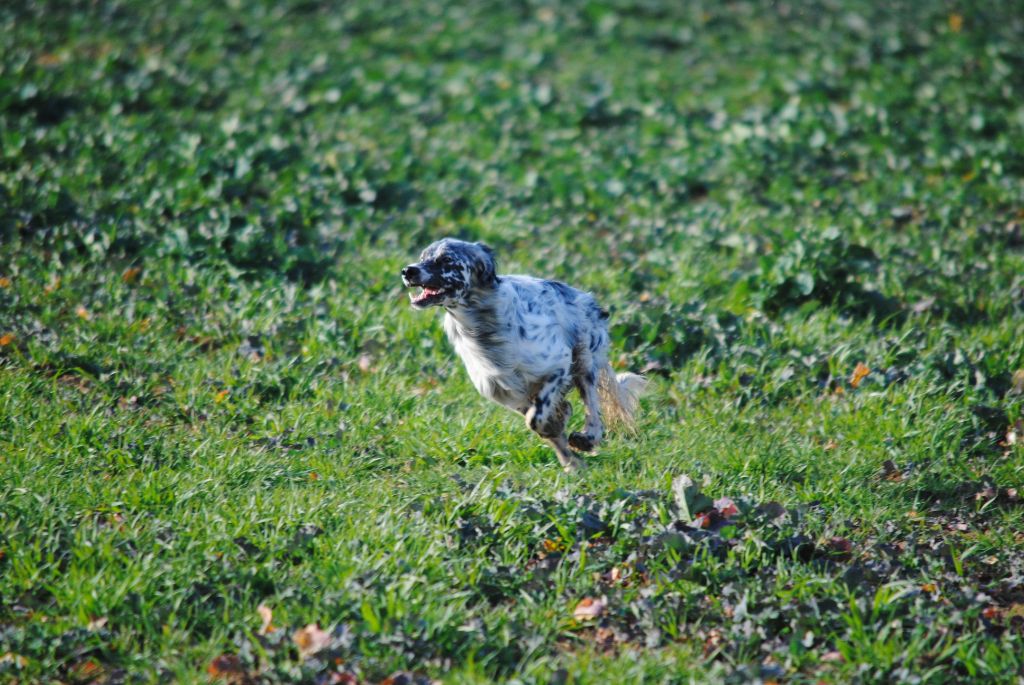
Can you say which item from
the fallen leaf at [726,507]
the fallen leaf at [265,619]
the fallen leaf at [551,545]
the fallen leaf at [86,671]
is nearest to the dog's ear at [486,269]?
the fallen leaf at [551,545]

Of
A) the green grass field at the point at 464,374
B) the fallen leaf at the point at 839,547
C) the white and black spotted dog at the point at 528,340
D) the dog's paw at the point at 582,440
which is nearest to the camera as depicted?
the green grass field at the point at 464,374

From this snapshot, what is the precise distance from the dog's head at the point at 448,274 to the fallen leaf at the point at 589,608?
4.94 ft

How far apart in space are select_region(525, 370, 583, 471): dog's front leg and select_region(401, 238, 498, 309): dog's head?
67 cm

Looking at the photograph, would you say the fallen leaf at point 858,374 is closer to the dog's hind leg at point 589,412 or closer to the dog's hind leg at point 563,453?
the dog's hind leg at point 589,412

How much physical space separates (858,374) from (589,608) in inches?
118

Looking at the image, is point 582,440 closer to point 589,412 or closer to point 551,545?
point 589,412

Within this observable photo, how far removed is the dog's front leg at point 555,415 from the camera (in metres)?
5.34

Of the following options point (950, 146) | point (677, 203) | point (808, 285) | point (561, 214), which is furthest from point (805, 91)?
point (808, 285)

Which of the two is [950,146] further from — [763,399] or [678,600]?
[678,600]

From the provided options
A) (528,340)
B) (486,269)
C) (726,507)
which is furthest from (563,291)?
(726,507)

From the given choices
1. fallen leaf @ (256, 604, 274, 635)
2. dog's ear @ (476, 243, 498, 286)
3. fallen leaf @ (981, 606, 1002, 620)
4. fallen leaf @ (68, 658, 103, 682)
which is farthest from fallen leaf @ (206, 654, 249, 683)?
fallen leaf @ (981, 606, 1002, 620)

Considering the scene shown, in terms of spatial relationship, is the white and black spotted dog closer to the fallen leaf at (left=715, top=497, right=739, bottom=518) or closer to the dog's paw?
the dog's paw

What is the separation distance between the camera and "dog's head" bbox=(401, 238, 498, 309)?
487cm

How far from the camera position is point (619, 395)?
19.5 feet
